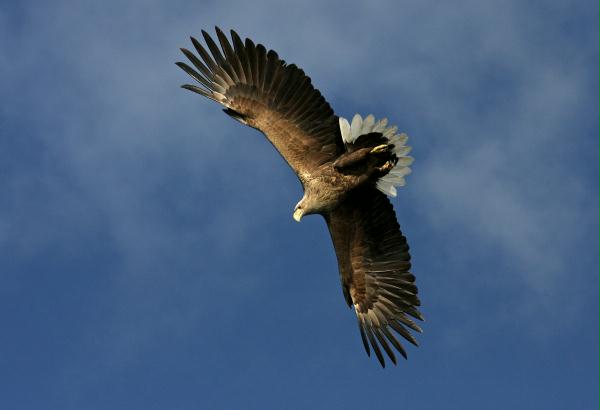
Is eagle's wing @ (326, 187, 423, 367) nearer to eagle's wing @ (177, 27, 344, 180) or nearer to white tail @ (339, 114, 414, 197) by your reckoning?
white tail @ (339, 114, 414, 197)

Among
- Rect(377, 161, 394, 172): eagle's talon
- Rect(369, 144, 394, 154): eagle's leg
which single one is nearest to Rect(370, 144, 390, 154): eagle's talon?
Rect(369, 144, 394, 154): eagle's leg

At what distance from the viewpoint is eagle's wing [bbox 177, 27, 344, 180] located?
1406 centimetres

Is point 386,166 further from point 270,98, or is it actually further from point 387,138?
point 270,98

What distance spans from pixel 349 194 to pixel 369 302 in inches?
63.2

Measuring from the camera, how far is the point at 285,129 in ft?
46.8

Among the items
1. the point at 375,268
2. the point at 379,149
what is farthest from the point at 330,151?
the point at 375,268

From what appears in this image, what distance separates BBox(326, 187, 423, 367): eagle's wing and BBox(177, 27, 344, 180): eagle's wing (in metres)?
0.93

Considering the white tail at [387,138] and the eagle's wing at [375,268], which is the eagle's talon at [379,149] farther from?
the eagle's wing at [375,268]

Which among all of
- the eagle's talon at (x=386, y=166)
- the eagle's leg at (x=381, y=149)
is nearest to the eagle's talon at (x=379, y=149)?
the eagle's leg at (x=381, y=149)

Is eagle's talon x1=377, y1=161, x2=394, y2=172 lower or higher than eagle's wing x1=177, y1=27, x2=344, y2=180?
higher

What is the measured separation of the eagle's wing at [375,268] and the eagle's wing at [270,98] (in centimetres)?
93

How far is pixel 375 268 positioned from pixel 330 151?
1.82m

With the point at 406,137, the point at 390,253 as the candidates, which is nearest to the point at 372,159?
the point at 406,137

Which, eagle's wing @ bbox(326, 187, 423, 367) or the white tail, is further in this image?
eagle's wing @ bbox(326, 187, 423, 367)
